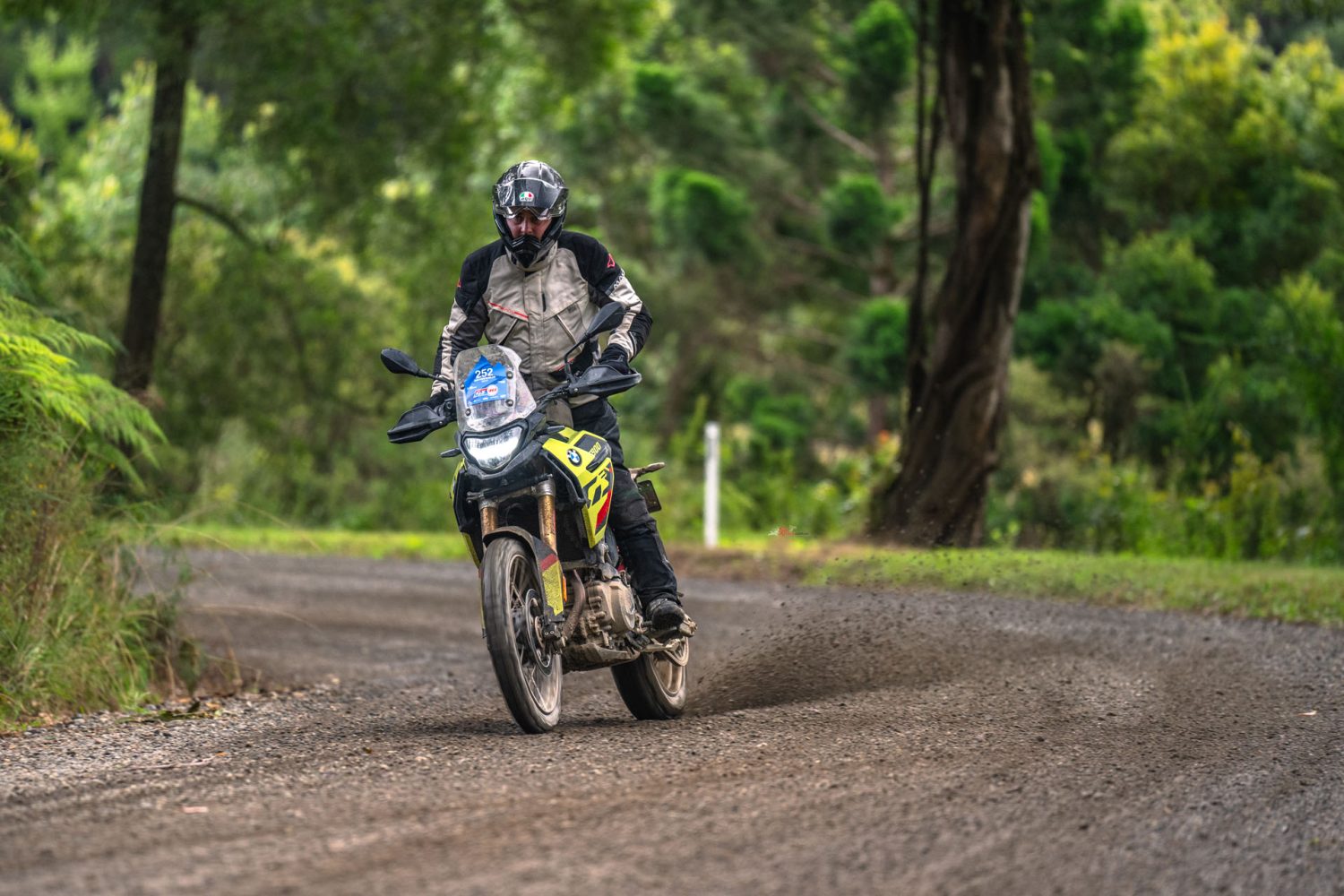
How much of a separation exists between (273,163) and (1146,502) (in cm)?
1031

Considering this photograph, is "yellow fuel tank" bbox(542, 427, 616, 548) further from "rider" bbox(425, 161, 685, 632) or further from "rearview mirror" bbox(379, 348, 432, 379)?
"rearview mirror" bbox(379, 348, 432, 379)

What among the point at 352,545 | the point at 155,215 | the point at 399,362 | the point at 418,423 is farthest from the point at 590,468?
the point at 352,545

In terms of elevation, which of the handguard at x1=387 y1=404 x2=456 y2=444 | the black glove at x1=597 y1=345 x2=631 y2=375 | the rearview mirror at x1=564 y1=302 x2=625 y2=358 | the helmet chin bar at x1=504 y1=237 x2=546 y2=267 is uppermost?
the helmet chin bar at x1=504 y1=237 x2=546 y2=267

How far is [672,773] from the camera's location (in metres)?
6.26

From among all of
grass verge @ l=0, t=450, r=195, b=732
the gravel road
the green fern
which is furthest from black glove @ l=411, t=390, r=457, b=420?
grass verge @ l=0, t=450, r=195, b=732

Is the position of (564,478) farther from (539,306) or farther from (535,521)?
(539,306)

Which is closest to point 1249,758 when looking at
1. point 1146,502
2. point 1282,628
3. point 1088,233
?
point 1282,628

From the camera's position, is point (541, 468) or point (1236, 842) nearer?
point (1236, 842)

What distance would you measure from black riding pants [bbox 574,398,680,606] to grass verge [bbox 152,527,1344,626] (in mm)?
4776

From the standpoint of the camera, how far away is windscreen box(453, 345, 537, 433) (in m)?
7.48

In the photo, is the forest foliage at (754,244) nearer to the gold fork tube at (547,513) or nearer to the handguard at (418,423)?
the handguard at (418,423)

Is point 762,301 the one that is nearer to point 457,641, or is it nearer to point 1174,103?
point 1174,103

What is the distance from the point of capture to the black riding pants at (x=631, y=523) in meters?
8.12

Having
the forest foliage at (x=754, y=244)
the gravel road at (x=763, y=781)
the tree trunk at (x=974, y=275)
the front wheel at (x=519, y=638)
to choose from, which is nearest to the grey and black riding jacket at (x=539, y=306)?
the front wheel at (x=519, y=638)
